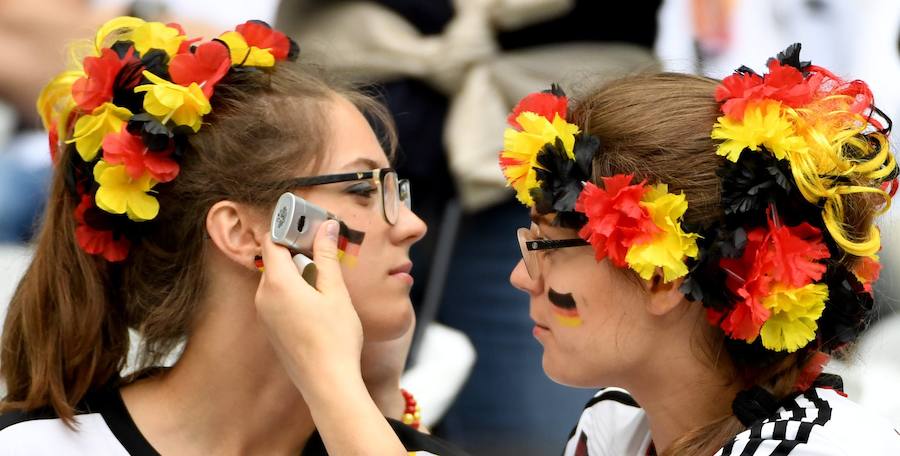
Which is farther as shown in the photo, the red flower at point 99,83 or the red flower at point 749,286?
the red flower at point 99,83

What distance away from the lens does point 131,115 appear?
229 centimetres

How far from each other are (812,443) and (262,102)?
1180 mm

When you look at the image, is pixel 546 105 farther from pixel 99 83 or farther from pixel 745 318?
pixel 99 83

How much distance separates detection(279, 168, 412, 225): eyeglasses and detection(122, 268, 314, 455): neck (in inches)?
9.2

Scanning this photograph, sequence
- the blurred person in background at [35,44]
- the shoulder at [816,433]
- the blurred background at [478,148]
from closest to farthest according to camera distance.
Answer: the shoulder at [816,433] → the blurred background at [478,148] → the blurred person in background at [35,44]

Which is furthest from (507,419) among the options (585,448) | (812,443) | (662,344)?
(812,443)

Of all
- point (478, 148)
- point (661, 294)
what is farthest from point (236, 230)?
point (478, 148)

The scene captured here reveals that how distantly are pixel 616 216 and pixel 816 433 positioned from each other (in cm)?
48

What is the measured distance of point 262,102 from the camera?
2375 mm

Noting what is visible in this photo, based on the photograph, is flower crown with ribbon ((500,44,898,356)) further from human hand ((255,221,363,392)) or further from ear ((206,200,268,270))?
ear ((206,200,268,270))

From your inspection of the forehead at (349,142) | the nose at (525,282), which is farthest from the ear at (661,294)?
the forehead at (349,142)

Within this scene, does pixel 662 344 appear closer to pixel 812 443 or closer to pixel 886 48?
pixel 812 443

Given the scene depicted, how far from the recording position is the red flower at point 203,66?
2.29 m

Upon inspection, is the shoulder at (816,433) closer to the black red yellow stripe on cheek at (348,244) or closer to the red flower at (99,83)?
the black red yellow stripe on cheek at (348,244)
